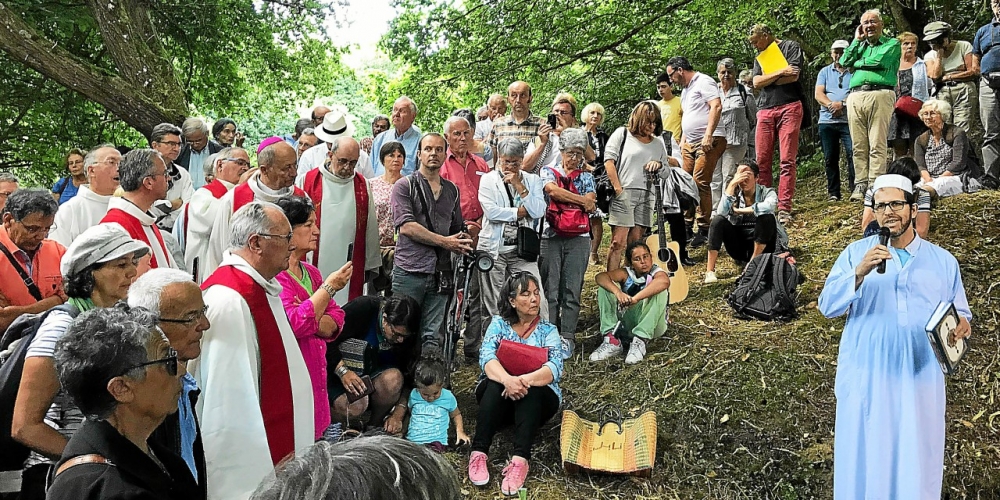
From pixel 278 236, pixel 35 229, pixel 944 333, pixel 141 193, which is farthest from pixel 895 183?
pixel 35 229

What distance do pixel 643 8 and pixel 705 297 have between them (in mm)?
4666

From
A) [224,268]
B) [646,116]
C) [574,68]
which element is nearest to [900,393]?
[224,268]

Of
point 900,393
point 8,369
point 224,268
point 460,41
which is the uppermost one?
point 460,41

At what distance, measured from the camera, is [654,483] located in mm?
4895

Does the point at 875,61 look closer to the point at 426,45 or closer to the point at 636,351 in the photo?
the point at 636,351

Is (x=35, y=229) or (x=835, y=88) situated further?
(x=835, y=88)

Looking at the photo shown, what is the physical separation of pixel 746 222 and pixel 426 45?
17.4 feet

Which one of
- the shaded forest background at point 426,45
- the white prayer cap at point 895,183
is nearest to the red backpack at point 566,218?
the white prayer cap at point 895,183

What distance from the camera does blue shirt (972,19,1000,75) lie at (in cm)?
713

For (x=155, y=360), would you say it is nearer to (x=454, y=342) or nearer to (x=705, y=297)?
(x=454, y=342)

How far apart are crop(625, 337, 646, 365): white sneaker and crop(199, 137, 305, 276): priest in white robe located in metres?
2.96

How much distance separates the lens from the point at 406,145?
6.84 metres

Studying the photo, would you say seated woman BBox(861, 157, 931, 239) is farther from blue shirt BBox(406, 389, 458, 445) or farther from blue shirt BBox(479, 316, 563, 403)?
blue shirt BBox(406, 389, 458, 445)

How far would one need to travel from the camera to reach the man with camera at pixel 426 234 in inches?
216
